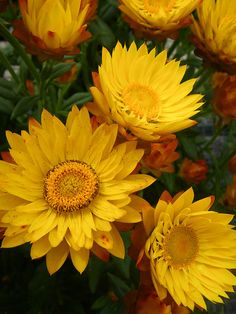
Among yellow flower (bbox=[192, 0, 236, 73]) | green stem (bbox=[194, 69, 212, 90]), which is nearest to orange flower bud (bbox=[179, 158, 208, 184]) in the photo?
green stem (bbox=[194, 69, 212, 90])

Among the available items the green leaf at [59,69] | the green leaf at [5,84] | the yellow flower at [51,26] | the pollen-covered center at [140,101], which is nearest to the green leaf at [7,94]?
the green leaf at [5,84]

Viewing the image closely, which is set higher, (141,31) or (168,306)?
(141,31)

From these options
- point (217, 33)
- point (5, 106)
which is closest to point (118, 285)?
point (5, 106)

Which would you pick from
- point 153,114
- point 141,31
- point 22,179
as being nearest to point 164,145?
point 153,114

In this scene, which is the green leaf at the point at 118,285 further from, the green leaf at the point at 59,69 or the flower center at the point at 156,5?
the flower center at the point at 156,5

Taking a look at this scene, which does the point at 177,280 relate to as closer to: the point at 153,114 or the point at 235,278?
the point at 235,278
